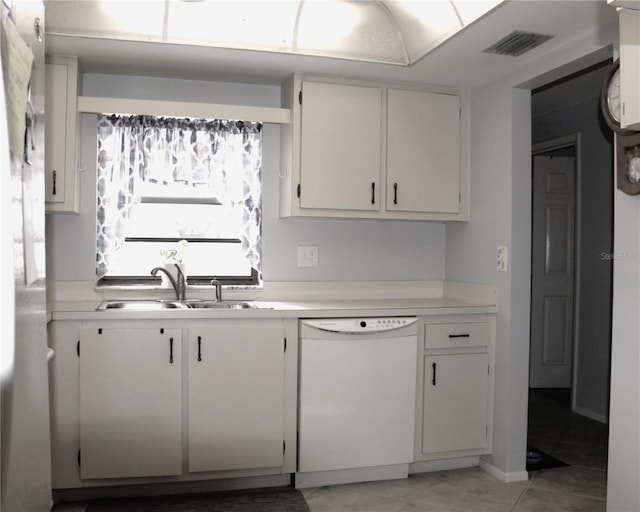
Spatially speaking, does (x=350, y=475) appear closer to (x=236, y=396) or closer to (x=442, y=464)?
(x=442, y=464)

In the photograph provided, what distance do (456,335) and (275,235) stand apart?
46.9 inches

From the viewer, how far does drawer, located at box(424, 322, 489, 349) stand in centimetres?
315

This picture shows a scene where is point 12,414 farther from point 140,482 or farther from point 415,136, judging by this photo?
point 415,136

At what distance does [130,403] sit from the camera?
9.00 feet

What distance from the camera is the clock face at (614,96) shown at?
234cm

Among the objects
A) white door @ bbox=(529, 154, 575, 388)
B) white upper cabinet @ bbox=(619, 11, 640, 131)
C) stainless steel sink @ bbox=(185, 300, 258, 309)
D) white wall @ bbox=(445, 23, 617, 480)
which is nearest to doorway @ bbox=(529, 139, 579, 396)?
white door @ bbox=(529, 154, 575, 388)

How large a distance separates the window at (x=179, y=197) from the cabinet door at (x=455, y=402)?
3.90 feet

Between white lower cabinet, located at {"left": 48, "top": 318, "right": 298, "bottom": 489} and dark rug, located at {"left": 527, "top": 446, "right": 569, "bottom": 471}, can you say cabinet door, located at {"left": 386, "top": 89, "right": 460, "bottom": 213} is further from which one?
dark rug, located at {"left": 527, "top": 446, "right": 569, "bottom": 471}

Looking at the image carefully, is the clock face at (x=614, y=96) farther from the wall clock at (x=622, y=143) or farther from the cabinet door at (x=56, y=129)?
the cabinet door at (x=56, y=129)

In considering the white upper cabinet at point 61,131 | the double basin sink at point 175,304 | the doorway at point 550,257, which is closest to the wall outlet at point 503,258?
the double basin sink at point 175,304

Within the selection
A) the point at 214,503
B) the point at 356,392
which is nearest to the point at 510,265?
the point at 356,392

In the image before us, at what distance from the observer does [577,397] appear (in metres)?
4.51

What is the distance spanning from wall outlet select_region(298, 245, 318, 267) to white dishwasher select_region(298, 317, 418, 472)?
0.68 metres

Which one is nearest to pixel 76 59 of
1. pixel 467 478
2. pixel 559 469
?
pixel 467 478
